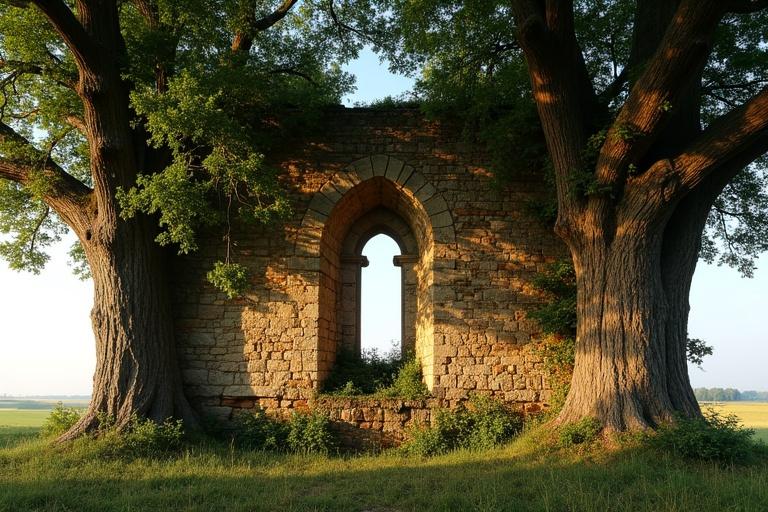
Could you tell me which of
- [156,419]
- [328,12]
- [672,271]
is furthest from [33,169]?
[672,271]

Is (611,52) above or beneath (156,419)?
above

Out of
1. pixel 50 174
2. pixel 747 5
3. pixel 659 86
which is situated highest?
pixel 747 5

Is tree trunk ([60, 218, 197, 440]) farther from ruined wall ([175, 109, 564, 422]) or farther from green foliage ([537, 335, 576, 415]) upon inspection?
green foliage ([537, 335, 576, 415])

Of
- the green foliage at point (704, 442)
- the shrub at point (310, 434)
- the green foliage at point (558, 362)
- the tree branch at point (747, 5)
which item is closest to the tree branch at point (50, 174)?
the shrub at point (310, 434)

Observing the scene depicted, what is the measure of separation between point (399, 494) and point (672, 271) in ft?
16.1

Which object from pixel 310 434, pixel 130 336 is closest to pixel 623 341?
pixel 310 434

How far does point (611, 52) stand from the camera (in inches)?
420

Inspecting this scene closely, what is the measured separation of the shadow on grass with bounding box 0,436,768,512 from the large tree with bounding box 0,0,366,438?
1.49 metres

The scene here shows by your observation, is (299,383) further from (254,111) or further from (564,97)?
(564,97)

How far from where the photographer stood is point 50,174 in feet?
28.6

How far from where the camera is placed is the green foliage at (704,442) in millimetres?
6449

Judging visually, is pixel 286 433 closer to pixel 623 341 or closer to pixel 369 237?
pixel 369 237

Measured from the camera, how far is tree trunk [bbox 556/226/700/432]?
23.9 ft

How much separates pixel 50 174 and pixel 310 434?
216 inches
